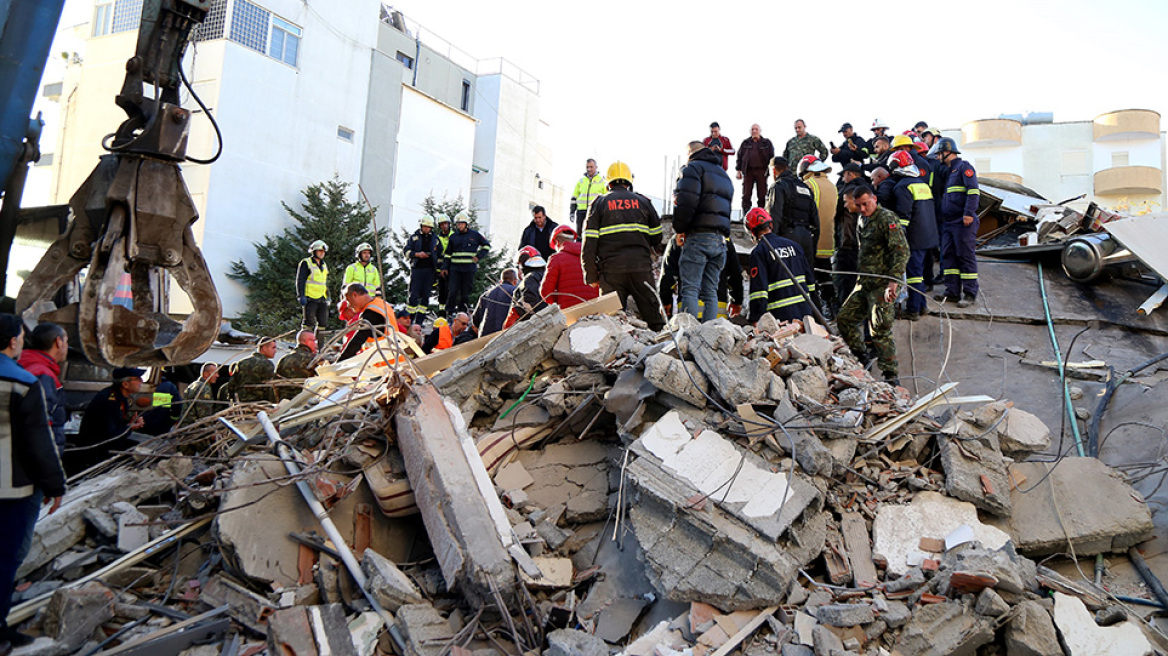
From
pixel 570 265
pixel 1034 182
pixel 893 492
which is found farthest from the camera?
pixel 1034 182

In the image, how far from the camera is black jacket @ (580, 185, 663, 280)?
6473 mm

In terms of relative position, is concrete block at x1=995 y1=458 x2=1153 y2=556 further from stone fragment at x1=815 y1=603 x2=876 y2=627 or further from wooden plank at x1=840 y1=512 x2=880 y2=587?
stone fragment at x1=815 y1=603 x2=876 y2=627

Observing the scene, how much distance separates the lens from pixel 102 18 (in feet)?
63.4

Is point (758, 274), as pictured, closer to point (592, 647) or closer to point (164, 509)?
point (592, 647)

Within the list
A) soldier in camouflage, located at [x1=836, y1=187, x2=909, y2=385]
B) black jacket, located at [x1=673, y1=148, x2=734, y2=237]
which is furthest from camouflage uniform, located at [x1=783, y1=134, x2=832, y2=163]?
black jacket, located at [x1=673, y1=148, x2=734, y2=237]

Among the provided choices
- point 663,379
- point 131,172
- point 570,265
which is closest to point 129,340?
point 131,172

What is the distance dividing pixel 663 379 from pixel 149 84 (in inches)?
135

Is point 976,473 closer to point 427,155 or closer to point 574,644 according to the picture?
point 574,644

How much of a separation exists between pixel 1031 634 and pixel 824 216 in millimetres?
6243

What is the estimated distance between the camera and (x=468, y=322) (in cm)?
973

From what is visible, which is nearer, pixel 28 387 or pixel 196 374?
pixel 28 387

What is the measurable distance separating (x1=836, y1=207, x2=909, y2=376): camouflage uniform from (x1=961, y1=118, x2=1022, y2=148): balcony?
31.5 m

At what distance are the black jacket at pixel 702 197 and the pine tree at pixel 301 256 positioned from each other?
11.6m

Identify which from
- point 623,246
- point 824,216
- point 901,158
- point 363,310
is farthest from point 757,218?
point 363,310
